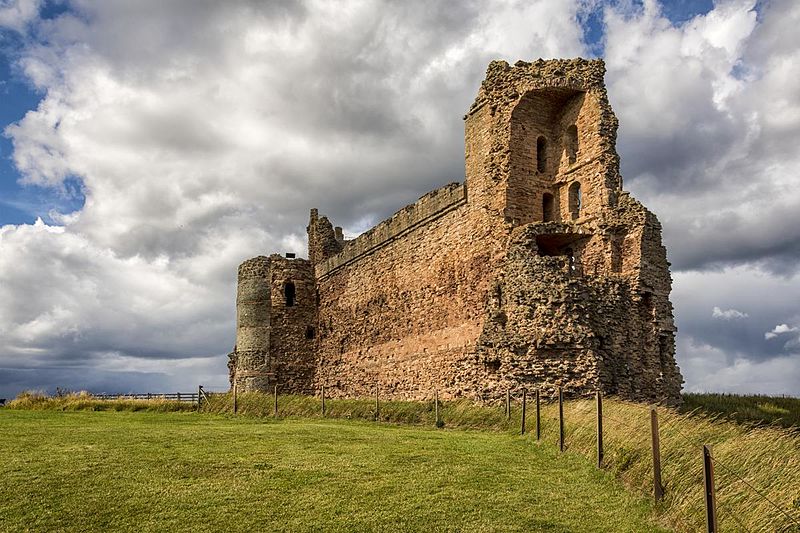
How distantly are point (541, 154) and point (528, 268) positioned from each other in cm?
569

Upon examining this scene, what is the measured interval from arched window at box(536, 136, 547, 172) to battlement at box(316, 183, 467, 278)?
261cm

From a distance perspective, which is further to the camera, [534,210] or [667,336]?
[534,210]

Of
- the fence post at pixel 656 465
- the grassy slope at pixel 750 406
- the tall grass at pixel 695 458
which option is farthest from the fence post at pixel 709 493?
the grassy slope at pixel 750 406

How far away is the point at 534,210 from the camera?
21969 millimetres

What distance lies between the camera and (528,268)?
1891 centimetres

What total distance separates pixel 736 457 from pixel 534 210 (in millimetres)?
14356

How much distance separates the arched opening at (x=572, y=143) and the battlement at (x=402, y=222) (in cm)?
357

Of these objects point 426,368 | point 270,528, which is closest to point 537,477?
point 270,528

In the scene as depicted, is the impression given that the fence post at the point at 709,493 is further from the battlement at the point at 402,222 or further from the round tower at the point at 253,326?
the round tower at the point at 253,326

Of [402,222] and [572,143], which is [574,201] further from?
[402,222]

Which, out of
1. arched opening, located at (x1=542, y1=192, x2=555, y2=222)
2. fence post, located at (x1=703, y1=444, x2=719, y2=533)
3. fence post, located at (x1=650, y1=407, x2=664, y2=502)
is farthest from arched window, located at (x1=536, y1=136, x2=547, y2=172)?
fence post, located at (x1=703, y1=444, x2=719, y2=533)

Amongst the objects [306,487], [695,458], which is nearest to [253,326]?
[306,487]

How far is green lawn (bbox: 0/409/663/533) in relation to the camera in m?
7.94

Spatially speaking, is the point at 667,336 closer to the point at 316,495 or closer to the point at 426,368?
the point at 426,368
